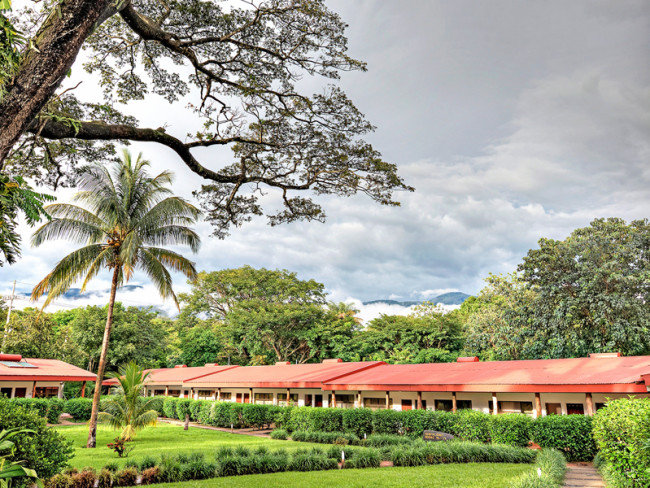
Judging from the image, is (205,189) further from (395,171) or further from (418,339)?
(418,339)

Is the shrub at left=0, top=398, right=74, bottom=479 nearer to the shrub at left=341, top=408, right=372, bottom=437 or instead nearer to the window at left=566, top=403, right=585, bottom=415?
the shrub at left=341, top=408, right=372, bottom=437

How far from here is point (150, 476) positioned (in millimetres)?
10445

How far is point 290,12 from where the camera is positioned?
830cm

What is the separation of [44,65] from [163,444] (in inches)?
703

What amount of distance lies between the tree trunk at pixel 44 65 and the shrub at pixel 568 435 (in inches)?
665

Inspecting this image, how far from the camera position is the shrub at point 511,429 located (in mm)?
15367

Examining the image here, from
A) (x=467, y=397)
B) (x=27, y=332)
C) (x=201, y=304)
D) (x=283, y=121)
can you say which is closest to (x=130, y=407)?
(x=283, y=121)

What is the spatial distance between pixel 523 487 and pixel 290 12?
33.2ft

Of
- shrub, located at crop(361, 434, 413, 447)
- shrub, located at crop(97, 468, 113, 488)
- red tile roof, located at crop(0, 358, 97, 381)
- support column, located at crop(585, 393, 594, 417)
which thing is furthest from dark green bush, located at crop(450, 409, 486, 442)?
red tile roof, located at crop(0, 358, 97, 381)

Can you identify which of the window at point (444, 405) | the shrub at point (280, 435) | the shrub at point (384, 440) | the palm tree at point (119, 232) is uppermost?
the palm tree at point (119, 232)

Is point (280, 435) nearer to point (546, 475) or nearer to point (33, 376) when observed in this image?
point (546, 475)

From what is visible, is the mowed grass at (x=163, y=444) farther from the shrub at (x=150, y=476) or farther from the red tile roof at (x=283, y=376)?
the red tile roof at (x=283, y=376)

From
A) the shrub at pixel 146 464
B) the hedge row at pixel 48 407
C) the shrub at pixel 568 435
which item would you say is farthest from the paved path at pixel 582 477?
the hedge row at pixel 48 407

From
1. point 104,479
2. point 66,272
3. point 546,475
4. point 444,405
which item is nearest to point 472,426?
point 444,405
